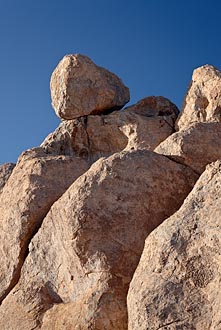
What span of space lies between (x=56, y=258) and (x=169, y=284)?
396 centimetres

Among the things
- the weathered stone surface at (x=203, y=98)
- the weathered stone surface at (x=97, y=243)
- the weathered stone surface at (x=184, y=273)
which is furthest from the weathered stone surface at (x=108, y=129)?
the weathered stone surface at (x=184, y=273)

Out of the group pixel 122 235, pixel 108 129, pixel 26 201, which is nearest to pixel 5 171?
pixel 108 129

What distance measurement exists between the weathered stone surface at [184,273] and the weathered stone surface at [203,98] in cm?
681

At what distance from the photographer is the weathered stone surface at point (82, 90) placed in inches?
749

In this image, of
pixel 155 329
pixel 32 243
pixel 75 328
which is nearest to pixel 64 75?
pixel 32 243

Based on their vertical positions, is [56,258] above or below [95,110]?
below

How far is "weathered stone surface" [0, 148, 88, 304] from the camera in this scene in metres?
13.5

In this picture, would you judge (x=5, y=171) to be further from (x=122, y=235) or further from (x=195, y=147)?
(x=122, y=235)

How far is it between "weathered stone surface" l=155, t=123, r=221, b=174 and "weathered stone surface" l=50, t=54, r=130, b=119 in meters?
6.64

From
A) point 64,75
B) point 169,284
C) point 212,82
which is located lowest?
point 169,284

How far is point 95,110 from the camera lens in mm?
19125

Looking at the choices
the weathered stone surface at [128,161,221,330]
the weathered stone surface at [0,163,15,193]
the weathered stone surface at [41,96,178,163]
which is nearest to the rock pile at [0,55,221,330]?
the weathered stone surface at [128,161,221,330]

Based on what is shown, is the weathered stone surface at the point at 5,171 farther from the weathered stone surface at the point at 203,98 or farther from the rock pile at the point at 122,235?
the weathered stone surface at the point at 203,98

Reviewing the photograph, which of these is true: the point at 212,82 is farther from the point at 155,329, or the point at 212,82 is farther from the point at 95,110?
the point at 155,329
